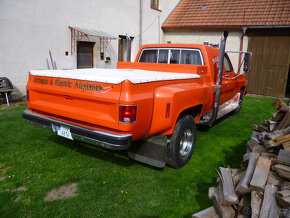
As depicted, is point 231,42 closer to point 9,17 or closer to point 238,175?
point 9,17

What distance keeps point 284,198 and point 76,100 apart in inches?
97.3

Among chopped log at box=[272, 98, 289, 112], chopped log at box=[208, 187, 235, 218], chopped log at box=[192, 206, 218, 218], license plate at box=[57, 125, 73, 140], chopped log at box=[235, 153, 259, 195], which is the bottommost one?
chopped log at box=[192, 206, 218, 218]

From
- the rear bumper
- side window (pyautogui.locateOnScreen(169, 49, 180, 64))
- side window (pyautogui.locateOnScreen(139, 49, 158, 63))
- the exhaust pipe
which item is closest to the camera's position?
the rear bumper

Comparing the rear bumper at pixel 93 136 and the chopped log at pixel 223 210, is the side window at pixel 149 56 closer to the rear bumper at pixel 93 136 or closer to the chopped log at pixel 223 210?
the rear bumper at pixel 93 136

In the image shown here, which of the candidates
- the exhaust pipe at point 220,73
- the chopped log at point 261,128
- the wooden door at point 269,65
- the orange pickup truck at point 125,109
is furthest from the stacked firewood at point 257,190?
the wooden door at point 269,65

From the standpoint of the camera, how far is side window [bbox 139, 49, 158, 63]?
565 cm

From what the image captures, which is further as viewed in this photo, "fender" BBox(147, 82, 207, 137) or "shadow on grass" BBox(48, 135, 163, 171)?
"shadow on grass" BBox(48, 135, 163, 171)

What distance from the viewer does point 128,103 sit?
2.71 metres

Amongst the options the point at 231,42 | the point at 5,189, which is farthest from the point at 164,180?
the point at 231,42

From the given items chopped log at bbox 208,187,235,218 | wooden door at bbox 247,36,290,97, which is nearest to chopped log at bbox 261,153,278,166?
chopped log at bbox 208,187,235,218

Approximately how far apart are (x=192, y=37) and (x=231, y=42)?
7.30 ft

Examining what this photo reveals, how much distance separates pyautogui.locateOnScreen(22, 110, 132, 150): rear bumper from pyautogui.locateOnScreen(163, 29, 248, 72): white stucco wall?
1095 centimetres

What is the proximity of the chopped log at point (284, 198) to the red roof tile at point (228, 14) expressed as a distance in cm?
1078

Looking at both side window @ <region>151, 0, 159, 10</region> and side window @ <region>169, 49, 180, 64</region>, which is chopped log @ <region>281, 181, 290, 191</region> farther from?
side window @ <region>151, 0, 159, 10</region>
